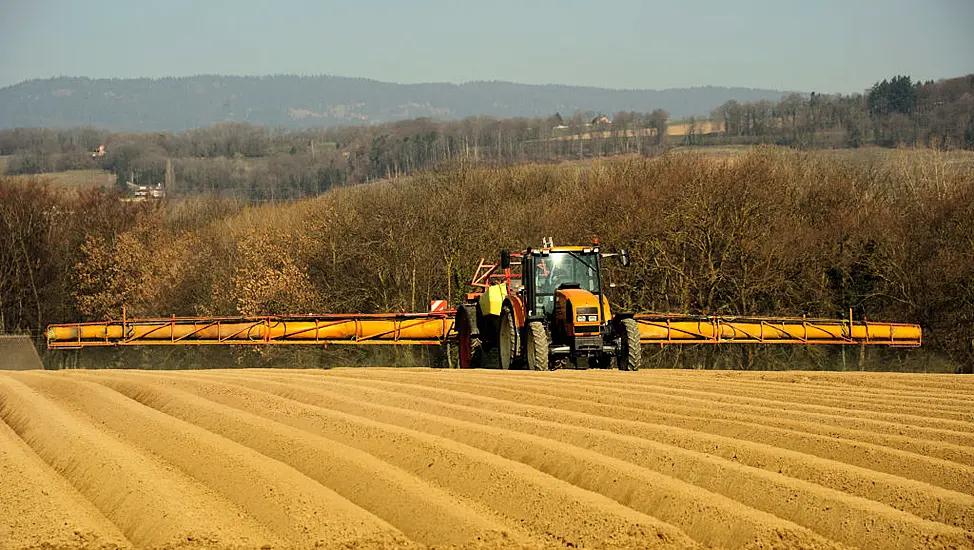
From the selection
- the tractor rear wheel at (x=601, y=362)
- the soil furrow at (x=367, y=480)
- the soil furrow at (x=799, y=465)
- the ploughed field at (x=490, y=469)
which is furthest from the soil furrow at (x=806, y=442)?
the tractor rear wheel at (x=601, y=362)

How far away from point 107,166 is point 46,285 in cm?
7231

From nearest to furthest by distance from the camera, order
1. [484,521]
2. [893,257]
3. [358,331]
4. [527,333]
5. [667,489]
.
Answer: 1. [484,521]
2. [667,489]
3. [527,333]
4. [358,331]
5. [893,257]

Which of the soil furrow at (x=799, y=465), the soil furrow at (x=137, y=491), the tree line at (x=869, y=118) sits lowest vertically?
the soil furrow at (x=799, y=465)

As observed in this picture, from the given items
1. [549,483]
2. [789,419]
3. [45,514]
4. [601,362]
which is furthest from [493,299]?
[45,514]

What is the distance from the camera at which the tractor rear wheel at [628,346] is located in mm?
16172

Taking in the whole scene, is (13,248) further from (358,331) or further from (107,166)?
(107,166)

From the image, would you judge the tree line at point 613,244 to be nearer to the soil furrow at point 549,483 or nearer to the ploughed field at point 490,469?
the ploughed field at point 490,469

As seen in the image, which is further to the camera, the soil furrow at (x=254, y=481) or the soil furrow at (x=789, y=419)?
the soil furrow at (x=789, y=419)

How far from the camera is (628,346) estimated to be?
53.3 ft

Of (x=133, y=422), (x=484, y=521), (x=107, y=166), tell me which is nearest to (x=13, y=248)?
(x=133, y=422)

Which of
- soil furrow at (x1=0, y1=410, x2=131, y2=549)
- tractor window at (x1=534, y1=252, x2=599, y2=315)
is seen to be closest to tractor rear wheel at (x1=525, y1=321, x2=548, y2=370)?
tractor window at (x1=534, y1=252, x2=599, y2=315)

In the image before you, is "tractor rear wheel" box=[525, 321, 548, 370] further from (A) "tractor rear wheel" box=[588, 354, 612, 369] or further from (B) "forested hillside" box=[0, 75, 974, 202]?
(B) "forested hillside" box=[0, 75, 974, 202]

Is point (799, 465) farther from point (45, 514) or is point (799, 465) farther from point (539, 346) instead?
point (539, 346)

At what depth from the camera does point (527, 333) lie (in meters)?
16.2
